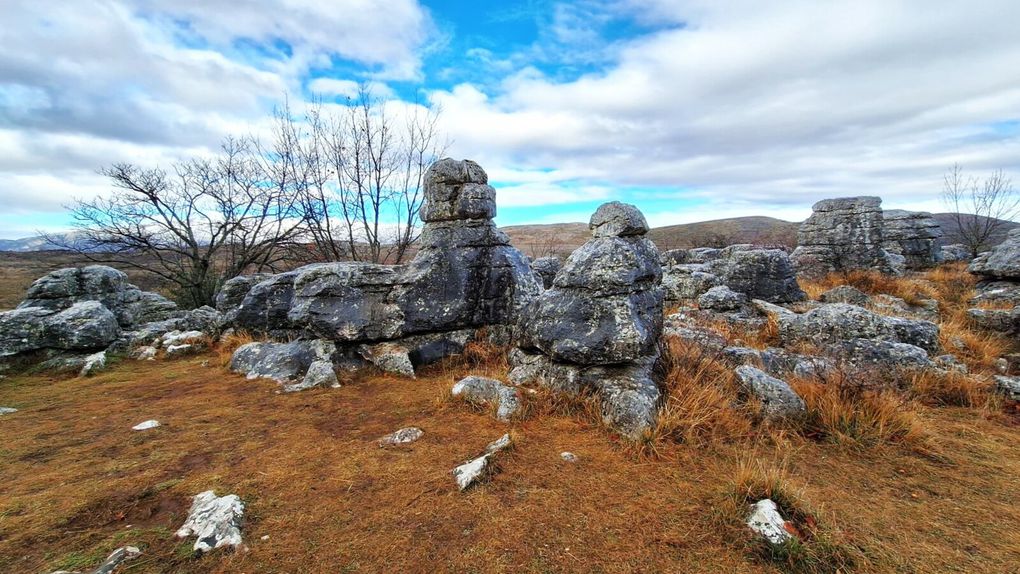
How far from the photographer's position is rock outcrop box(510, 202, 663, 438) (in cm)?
476

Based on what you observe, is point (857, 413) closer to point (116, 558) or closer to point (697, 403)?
point (697, 403)

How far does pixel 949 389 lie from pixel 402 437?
708cm

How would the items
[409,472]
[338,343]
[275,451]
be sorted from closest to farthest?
[409,472] < [275,451] < [338,343]

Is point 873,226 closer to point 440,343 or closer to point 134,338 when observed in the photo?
point 440,343

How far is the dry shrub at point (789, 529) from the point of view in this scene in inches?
100

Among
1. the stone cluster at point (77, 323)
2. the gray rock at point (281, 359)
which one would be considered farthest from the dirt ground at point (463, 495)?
the stone cluster at point (77, 323)

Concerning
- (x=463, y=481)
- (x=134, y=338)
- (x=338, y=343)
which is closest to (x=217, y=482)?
(x=463, y=481)

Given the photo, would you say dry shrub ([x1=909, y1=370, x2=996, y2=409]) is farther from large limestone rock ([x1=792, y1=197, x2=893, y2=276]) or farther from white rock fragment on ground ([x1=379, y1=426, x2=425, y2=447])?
large limestone rock ([x1=792, y1=197, x2=893, y2=276])

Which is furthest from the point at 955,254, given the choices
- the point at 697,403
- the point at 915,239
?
the point at 697,403

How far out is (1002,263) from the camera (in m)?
10.1

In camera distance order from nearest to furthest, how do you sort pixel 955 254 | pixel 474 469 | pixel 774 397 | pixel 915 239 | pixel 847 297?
pixel 474 469, pixel 774 397, pixel 847 297, pixel 915 239, pixel 955 254

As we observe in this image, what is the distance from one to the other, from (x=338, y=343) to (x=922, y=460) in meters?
8.04

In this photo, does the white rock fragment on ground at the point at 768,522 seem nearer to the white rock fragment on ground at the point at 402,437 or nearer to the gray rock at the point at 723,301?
the white rock fragment on ground at the point at 402,437

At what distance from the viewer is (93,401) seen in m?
6.14
